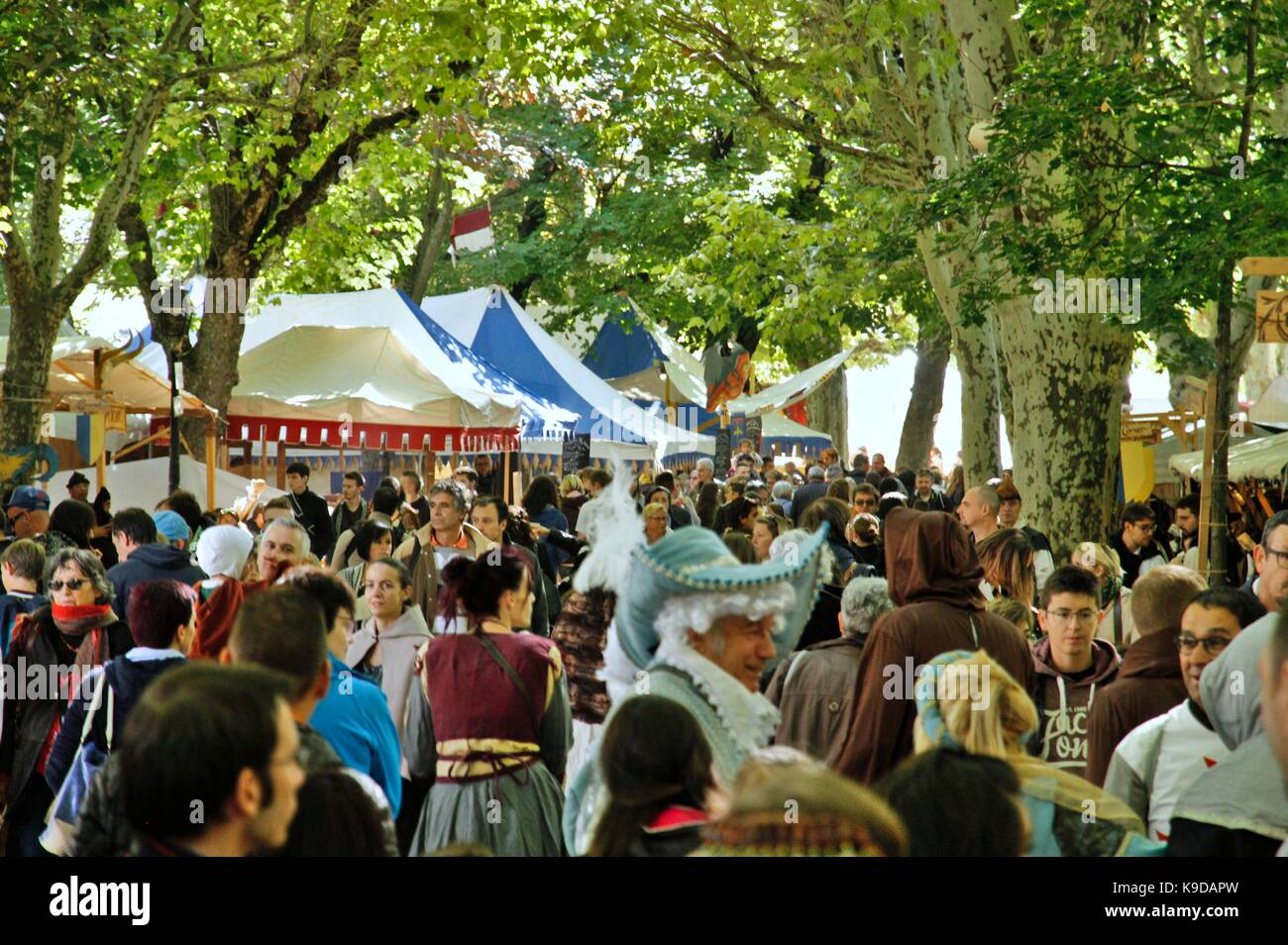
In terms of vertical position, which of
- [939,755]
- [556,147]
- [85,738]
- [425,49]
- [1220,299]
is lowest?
[85,738]

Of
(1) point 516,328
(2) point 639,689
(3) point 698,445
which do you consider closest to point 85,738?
(2) point 639,689

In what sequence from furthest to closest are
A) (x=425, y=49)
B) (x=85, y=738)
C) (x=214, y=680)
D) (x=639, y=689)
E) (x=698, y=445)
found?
1. (x=698, y=445)
2. (x=425, y=49)
3. (x=85, y=738)
4. (x=639, y=689)
5. (x=214, y=680)

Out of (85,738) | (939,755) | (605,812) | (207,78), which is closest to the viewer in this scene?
(939,755)

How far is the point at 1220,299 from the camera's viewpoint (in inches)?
330

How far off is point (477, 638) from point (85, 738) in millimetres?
1401

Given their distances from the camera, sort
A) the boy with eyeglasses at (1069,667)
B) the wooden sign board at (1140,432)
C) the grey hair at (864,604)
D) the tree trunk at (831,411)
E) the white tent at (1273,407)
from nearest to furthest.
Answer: the boy with eyeglasses at (1069,667) → the grey hair at (864,604) → the wooden sign board at (1140,432) → the white tent at (1273,407) → the tree trunk at (831,411)

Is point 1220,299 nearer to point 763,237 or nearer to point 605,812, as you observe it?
point 605,812

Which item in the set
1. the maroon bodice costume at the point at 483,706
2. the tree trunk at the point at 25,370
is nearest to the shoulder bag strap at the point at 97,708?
the maroon bodice costume at the point at 483,706

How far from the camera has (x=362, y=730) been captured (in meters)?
4.72

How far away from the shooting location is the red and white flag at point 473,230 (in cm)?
2825

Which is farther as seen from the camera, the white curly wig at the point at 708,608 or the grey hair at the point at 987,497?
the grey hair at the point at 987,497

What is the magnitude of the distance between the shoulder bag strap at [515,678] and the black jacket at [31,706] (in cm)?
200

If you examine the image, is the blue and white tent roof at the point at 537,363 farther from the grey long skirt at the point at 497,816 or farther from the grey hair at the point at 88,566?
the grey long skirt at the point at 497,816

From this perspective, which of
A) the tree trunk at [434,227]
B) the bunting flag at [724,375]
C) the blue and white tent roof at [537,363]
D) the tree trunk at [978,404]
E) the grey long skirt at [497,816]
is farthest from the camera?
the tree trunk at [434,227]
